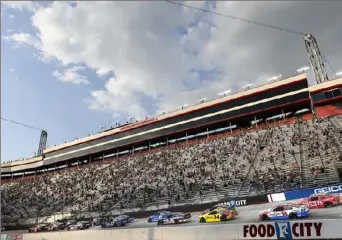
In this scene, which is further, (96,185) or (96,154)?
(96,154)

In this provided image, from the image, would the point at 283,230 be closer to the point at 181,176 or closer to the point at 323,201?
the point at 323,201

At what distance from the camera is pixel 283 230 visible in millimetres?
16938

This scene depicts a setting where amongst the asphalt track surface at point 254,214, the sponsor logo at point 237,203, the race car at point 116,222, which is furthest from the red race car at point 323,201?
the race car at point 116,222

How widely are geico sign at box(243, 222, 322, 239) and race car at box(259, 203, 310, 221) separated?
24.2 ft

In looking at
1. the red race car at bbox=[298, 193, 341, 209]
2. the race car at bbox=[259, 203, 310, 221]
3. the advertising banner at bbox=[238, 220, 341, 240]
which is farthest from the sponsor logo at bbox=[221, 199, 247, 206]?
the advertising banner at bbox=[238, 220, 341, 240]

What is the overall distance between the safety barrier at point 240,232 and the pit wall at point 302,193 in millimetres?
14338

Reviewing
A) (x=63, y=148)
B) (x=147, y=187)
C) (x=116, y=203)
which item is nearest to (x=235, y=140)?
(x=147, y=187)

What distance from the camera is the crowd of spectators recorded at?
37188 millimetres

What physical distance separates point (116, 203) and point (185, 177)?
9966mm

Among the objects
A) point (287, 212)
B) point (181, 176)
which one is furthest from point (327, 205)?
point (181, 176)

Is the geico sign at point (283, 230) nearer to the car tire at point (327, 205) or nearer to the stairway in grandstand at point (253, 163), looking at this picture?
the car tire at point (327, 205)

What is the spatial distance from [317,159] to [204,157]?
16.7 meters

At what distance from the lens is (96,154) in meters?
73.5

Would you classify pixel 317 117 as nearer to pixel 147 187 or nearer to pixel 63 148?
pixel 147 187
